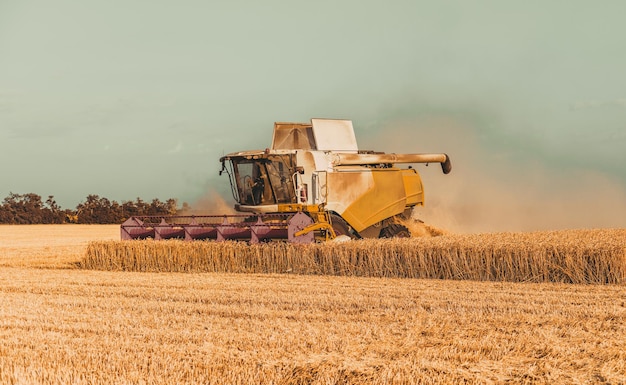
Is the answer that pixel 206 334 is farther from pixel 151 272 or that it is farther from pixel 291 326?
pixel 151 272

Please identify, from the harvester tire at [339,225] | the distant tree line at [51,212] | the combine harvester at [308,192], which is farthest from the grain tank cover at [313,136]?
the distant tree line at [51,212]

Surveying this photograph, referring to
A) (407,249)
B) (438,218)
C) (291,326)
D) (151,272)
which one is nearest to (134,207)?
(438,218)

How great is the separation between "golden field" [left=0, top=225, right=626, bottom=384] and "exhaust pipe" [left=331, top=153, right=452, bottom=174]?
4.73 meters

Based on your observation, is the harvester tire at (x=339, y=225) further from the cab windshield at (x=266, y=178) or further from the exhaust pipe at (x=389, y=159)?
the exhaust pipe at (x=389, y=159)

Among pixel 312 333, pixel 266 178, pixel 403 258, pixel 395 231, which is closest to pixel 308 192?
pixel 266 178

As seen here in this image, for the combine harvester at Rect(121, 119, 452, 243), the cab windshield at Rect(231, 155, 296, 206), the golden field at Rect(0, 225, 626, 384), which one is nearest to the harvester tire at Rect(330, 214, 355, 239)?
the combine harvester at Rect(121, 119, 452, 243)

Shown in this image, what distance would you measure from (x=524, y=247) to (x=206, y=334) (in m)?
6.41

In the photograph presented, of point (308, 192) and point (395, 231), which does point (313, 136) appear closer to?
point (308, 192)

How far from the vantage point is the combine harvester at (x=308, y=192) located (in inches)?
569

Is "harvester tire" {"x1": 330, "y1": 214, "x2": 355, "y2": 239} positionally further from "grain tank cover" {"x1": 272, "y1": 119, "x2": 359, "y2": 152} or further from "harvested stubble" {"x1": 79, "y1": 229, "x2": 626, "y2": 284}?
"harvested stubble" {"x1": 79, "y1": 229, "x2": 626, "y2": 284}

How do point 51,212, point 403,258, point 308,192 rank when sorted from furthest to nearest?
point 51,212
point 308,192
point 403,258

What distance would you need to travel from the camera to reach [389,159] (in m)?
16.5

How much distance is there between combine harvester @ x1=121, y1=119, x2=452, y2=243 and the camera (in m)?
14.4

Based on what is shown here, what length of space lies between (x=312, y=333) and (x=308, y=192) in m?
8.46
